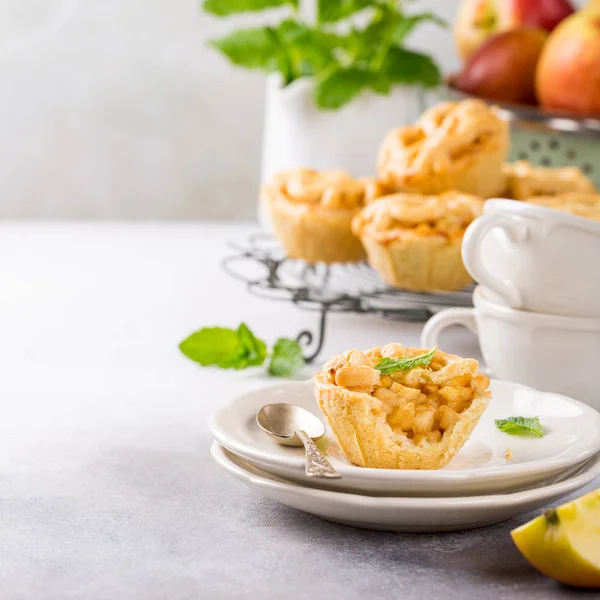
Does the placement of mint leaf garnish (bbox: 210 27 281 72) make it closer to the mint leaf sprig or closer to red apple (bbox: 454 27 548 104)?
red apple (bbox: 454 27 548 104)

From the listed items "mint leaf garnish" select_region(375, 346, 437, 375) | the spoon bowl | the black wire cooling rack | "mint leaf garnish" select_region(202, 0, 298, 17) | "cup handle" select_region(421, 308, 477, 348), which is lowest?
the black wire cooling rack

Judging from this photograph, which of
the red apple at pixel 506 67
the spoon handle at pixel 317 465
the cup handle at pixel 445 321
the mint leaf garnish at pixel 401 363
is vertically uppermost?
the red apple at pixel 506 67

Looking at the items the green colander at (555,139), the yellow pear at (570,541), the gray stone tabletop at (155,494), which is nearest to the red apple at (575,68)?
the green colander at (555,139)

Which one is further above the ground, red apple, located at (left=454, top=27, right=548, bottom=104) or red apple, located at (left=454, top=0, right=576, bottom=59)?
red apple, located at (left=454, top=0, right=576, bottom=59)

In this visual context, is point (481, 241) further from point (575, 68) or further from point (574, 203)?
point (575, 68)

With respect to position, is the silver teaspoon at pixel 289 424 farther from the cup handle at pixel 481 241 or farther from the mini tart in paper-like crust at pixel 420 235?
the mini tart in paper-like crust at pixel 420 235

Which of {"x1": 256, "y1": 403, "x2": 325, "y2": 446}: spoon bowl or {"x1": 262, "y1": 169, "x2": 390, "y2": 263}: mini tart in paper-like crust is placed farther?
{"x1": 262, "y1": 169, "x2": 390, "y2": 263}: mini tart in paper-like crust

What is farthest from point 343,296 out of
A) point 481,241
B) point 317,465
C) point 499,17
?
point 499,17

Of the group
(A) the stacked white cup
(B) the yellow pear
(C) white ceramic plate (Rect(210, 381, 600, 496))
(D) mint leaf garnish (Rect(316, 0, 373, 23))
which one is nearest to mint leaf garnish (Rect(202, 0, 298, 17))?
(D) mint leaf garnish (Rect(316, 0, 373, 23))
